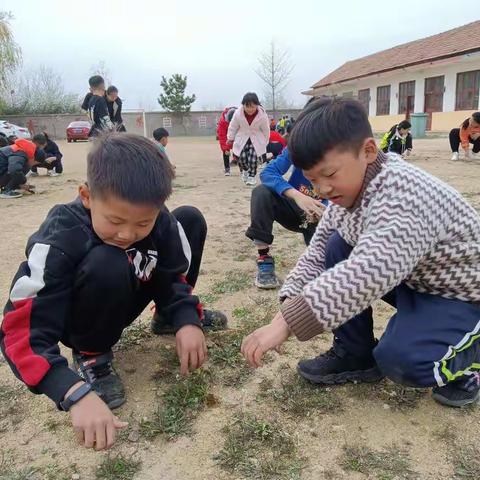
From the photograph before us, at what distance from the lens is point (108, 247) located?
5.15ft

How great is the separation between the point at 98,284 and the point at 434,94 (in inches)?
1025

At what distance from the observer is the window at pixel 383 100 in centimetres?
2783

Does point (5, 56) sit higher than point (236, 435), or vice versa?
point (5, 56)

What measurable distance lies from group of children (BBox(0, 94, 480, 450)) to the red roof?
74.6ft

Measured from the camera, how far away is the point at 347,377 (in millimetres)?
1782

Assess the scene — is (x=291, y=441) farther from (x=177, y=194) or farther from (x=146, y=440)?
(x=177, y=194)

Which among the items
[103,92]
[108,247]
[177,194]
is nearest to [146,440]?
[108,247]

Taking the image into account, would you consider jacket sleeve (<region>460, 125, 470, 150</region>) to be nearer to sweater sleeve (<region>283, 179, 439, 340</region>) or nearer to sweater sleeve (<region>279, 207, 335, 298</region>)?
sweater sleeve (<region>279, 207, 335, 298</region>)

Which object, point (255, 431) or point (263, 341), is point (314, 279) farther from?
point (255, 431)

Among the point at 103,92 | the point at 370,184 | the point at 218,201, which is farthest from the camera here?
the point at 103,92

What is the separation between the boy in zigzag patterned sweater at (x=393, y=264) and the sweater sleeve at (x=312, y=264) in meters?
0.02

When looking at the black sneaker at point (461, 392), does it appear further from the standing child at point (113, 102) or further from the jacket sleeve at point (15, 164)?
the standing child at point (113, 102)

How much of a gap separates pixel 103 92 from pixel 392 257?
6864 mm

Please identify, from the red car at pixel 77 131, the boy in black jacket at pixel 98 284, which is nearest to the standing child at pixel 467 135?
the boy in black jacket at pixel 98 284
